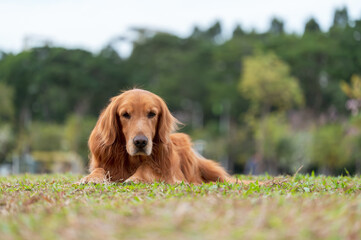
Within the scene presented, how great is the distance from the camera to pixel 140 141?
20.7 ft

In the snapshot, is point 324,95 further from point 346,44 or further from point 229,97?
point 229,97

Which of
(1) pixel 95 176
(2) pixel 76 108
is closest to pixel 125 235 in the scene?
(1) pixel 95 176

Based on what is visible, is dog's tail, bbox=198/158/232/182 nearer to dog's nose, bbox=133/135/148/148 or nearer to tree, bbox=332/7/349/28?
dog's nose, bbox=133/135/148/148

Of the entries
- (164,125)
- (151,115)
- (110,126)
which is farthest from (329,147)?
(110,126)

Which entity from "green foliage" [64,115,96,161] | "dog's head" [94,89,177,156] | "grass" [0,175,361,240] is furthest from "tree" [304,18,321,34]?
"grass" [0,175,361,240]

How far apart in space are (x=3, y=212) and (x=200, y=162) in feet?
13.0

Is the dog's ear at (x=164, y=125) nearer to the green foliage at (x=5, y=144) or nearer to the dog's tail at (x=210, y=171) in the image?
the dog's tail at (x=210, y=171)

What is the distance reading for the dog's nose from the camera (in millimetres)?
6305

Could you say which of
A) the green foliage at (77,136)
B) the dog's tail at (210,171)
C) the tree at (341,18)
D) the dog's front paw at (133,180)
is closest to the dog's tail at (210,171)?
the dog's tail at (210,171)

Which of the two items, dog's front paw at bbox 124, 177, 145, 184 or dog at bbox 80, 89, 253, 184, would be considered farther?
dog at bbox 80, 89, 253, 184

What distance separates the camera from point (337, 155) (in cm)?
3978

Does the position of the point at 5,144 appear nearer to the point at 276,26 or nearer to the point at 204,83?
the point at 204,83

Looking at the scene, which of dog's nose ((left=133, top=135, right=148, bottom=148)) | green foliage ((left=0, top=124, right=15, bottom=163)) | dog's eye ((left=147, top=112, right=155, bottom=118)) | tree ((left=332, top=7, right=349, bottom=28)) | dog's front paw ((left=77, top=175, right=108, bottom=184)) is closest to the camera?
dog's front paw ((left=77, top=175, right=108, bottom=184))

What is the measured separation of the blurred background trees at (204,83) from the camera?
181 feet
